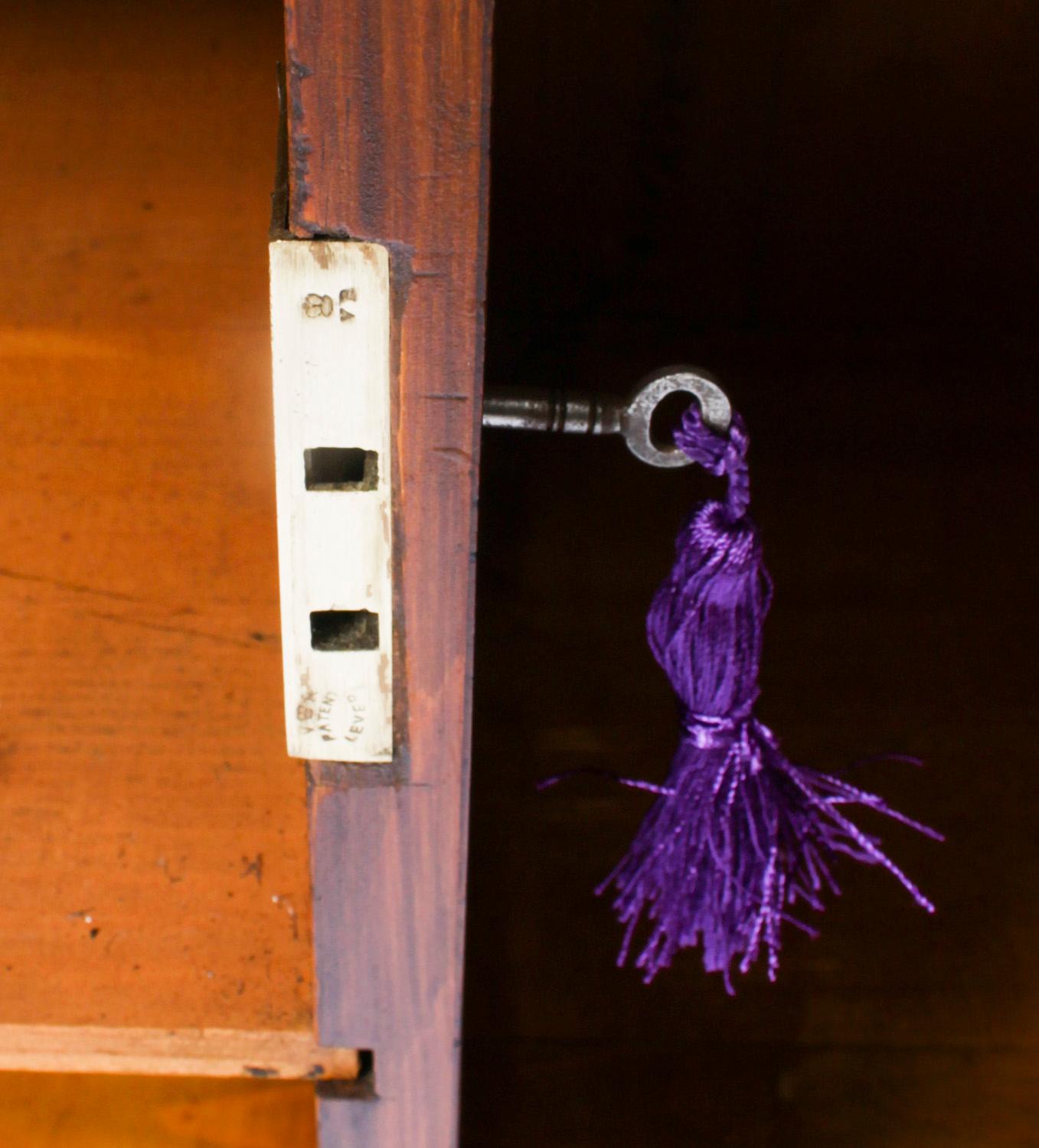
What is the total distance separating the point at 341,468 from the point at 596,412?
4.5 inches

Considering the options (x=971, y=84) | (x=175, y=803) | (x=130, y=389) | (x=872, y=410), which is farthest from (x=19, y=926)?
(x=971, y=84)

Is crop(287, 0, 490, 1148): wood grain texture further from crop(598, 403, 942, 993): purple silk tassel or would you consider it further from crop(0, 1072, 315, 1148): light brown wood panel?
crop(0, 1072, 315, 1148): light brown wood panel

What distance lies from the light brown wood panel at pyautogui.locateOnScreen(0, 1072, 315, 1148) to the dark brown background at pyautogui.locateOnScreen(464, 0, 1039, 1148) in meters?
0.12

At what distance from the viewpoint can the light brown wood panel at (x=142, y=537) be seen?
46 cm

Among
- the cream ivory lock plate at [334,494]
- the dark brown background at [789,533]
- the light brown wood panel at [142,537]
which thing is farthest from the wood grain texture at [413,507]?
the dark brown background at [789,533]

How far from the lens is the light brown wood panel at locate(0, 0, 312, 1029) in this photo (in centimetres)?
46

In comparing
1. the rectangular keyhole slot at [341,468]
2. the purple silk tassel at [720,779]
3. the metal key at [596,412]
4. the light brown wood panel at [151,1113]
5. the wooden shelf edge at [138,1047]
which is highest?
the metal key at [596,412]

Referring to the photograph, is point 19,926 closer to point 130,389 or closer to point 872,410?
point 130,389

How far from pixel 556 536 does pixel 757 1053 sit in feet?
1.24

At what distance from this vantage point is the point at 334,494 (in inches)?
12.9

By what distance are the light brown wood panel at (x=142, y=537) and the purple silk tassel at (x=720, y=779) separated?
187 mm

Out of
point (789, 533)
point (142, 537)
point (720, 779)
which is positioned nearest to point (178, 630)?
point (142, 537)

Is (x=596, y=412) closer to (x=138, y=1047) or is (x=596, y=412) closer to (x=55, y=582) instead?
(x=55, y=582)

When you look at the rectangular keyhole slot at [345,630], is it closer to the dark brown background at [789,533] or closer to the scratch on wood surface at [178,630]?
the scratch on wood surface at [178,630]
